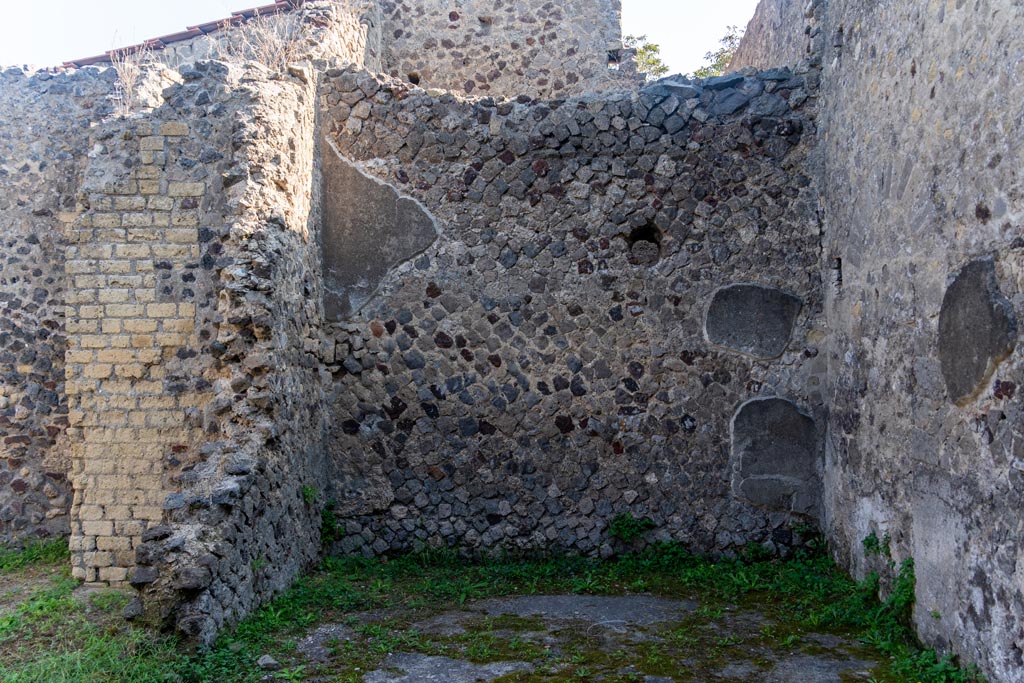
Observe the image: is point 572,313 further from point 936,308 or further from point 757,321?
point 936,308

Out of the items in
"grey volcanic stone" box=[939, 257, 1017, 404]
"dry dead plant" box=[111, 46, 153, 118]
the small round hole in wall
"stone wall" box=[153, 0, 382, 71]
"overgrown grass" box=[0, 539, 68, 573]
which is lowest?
"overgrown grass" box=[0, 539, 68, 573]

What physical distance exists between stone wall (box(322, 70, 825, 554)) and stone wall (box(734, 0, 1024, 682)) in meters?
0.52

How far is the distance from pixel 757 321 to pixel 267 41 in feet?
17.5

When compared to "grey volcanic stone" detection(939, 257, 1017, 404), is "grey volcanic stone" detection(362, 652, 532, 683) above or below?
below

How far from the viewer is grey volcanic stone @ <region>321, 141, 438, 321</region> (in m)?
7.38

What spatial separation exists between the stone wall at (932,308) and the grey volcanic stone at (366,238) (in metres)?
3.35

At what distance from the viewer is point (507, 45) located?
1152 centimetres

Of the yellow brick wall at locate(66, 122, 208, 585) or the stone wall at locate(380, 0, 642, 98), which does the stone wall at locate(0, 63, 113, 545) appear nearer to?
the yellow brick wall at locate(66, 122, 208, 585)

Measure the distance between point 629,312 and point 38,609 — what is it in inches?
190

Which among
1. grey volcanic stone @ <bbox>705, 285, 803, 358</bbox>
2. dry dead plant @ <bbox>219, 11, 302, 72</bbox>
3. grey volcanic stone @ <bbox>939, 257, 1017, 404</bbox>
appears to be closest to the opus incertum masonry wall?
grey volcanic stone @ <bbox>705, 285, 803, 358</bbox>

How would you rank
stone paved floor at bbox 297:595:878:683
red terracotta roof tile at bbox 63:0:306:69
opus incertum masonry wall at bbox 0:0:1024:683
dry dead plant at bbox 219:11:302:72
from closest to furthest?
stone paved floor at bbox 297:595:878:683, opus incertum masonry wall at bbox 0:0:1024:683, dry dead plant at bbox 219:11:302:72, red terracotta roof tile at bbox 63:0:306:69

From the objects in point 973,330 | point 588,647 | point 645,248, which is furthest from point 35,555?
point 973,330

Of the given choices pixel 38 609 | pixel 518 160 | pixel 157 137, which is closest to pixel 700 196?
pixel 518 160

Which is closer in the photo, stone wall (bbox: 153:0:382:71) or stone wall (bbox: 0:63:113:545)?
stone wall (bbox: 153:0:382:71)
